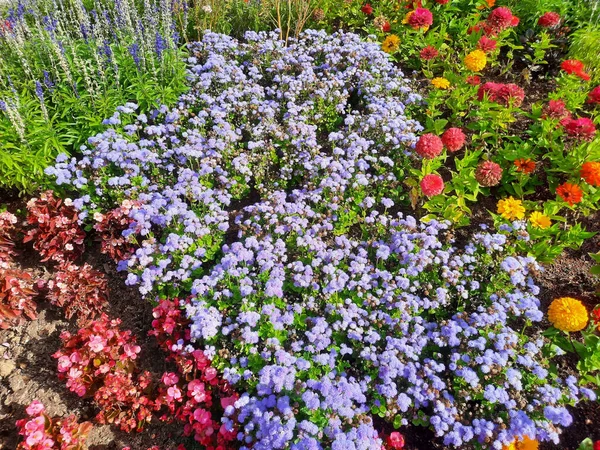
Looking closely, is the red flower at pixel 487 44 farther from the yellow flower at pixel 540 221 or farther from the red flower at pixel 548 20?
the yellow flower at pixel 540 221

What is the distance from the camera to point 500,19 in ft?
18.1

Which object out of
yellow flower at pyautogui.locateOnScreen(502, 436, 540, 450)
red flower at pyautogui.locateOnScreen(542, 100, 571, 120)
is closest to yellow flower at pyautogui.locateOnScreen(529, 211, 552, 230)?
red flower at pyautogui.locateOnScreen(542, 100, 571, 120)

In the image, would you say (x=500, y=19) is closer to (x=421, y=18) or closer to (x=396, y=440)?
(x=421, y=18)

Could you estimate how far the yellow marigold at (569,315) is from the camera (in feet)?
10.9

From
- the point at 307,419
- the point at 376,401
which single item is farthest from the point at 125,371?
the point at 376,401

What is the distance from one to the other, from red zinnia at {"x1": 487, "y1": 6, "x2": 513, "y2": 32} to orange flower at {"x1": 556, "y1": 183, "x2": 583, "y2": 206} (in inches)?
99.6

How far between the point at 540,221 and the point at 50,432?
4.46 metres

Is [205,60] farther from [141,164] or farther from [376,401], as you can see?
[376,401]

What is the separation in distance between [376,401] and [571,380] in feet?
4.61

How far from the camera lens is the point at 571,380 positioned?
3211 mm

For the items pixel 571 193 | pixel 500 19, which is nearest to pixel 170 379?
pixel 571 193

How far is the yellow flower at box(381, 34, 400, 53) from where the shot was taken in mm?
6372

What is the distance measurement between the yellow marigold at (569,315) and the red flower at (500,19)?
3784 mm

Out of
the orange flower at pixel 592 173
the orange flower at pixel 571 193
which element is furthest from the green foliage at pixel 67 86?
the orange flower at pixel 592 173
